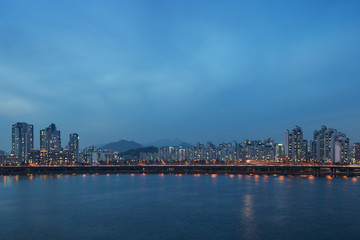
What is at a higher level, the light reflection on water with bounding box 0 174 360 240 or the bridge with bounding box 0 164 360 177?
the light reflection on water with bounding box 0 174 360 240

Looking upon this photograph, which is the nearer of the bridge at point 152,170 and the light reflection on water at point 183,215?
the light reflection on water at point 183,215

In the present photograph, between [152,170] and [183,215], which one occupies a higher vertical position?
[183,215]

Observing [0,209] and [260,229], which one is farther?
[0,209]

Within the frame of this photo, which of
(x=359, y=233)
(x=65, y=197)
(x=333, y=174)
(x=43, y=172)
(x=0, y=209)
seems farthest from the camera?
(x=43, y=172)

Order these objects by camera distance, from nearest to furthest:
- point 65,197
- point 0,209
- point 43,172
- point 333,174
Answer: point 0,209 < point 65,197 < point 333,174 < point 43,172

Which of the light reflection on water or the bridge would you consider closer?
the light reflection on water

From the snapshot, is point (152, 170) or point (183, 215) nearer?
point (183, 215)

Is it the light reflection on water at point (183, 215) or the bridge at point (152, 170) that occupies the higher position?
the light reflection on water at point (183, 215)

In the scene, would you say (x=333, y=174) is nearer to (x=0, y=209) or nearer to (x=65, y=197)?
(x=65, y=197)

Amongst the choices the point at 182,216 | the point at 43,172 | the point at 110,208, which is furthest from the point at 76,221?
the point at 43,172

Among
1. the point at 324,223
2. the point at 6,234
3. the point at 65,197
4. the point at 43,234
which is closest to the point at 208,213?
the point at 324,223
